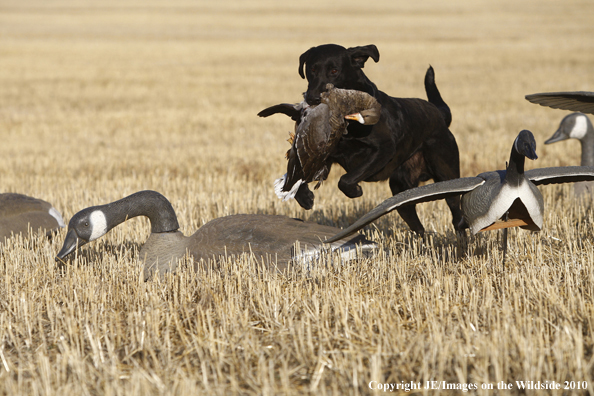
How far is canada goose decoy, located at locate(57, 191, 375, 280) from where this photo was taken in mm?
4613

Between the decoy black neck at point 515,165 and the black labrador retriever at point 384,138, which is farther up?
the black labrador retriever at point 384,138

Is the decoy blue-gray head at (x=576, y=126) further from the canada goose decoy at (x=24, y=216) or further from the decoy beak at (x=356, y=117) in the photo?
the canada goose decoy at (x=24, y=216)

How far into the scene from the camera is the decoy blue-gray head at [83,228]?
4.58 meters

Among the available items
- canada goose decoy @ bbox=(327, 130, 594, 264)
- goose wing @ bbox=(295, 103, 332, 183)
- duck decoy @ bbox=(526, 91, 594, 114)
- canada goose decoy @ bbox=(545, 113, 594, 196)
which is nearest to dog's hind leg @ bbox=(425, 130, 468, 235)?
duck decoy @ bbox=(526, 91, 594, 114)

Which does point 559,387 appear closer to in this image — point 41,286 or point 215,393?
point 215,393

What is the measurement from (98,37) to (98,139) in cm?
2953

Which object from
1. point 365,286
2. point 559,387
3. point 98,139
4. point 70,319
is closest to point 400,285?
point 365,286

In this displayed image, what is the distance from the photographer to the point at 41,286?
432 centimetres

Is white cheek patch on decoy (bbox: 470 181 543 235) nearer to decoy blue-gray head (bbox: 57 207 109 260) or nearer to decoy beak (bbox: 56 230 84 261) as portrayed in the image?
decoy blue-gray head (bbox: 57 207 109 260)

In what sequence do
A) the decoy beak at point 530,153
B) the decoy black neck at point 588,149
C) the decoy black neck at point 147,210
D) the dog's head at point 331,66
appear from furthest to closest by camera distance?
the decoy black neck at point 588,149 → the decoy black neck at point 147,210 → the dog's head at point 331,66 → the decoy beak at point 530,153

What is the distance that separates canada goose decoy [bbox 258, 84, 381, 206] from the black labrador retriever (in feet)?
0.68

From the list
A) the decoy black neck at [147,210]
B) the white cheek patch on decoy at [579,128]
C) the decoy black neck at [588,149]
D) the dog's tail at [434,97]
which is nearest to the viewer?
the decoy black neck at [147,210]

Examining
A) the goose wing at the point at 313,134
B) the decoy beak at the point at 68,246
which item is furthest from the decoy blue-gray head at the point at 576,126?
the decoy beak at the point at 68,246

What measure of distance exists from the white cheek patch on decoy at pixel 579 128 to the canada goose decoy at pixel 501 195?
13.2 feet
